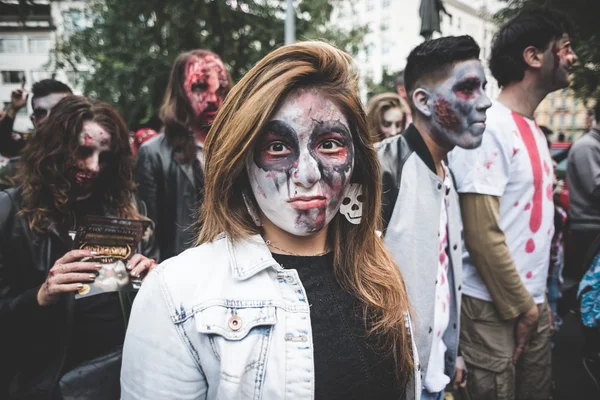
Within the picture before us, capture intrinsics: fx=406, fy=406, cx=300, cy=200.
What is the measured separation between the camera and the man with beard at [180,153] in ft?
8.87

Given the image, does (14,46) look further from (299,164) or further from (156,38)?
(299,164)

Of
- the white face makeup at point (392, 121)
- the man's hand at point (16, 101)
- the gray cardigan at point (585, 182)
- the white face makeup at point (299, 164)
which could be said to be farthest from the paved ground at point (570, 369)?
the man's hand at point (16, 101)

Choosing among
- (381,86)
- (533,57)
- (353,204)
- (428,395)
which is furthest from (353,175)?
(381,86)

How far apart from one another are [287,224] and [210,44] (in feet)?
29.9

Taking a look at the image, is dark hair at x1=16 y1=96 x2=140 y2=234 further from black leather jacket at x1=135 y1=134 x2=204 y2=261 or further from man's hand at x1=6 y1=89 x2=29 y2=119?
man's hand at x1=6 y1=89 x2=29 y2=119

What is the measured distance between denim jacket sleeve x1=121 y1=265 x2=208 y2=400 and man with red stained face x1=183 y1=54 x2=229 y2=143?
6.24 feet

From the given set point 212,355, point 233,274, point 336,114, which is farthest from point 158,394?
point 336,114

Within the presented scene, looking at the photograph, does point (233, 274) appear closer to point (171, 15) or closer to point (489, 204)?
point (489, 204)

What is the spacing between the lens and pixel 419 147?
2.09 meters

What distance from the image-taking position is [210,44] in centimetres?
930

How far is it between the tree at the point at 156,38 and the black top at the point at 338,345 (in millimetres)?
8414

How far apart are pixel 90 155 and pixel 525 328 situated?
2.55 m

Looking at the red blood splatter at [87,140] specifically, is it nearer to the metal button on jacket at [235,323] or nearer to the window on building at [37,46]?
the metal button on jacket at [235,323]

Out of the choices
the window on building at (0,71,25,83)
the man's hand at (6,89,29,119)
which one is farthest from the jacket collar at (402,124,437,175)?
the window on building at (0,71,25,83)
